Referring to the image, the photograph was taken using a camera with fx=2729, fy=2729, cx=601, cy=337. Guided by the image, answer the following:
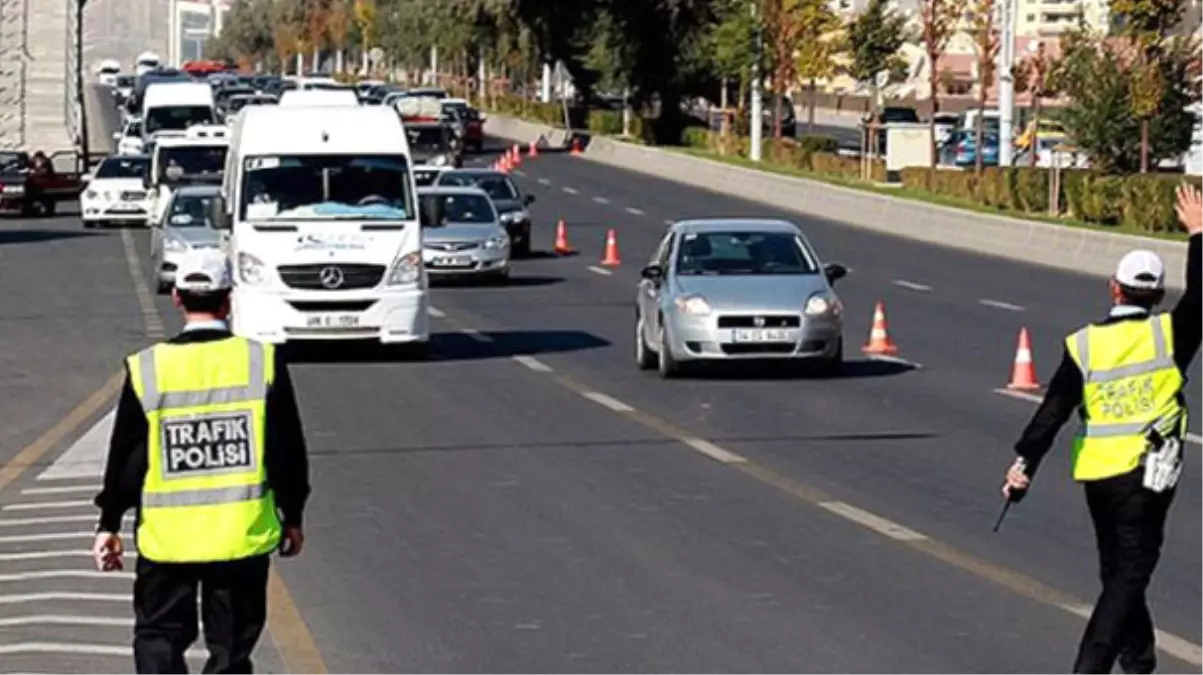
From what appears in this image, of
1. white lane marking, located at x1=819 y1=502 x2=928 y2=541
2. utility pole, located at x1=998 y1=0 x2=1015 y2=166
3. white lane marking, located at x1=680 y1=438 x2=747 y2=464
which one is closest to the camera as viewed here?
white lane marking, located at x1=819 y1=502 x2=928 y2=541

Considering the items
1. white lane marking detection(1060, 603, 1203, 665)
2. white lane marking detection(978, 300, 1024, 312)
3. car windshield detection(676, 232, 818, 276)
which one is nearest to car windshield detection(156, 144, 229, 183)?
white lane marking detection(978, 300, 1024, 312)

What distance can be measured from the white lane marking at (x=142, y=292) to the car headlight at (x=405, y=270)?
4.29 metres

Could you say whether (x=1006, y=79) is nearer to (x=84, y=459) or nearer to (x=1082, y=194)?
(x=1082, y=194)

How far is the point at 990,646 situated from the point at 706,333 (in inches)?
525

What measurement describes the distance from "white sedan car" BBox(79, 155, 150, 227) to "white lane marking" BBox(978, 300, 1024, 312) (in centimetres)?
2335

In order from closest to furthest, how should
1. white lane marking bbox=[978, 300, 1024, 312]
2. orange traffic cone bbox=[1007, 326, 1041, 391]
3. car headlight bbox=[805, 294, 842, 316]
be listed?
orange traffic cone bbox=[1007, 326, 1041, 391] → car headlight bbox=[805, 294, 842, 316] → white lane marking bbox=[978, 300, 1024, 312]

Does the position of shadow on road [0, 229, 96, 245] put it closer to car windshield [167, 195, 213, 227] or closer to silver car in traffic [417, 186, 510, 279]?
car windshield [167, 195, 213, 227]

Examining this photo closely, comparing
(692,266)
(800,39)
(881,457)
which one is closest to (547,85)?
(800,39)

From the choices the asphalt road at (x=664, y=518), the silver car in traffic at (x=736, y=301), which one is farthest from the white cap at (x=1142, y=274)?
the silver car in traffic at (x=736, y=301)

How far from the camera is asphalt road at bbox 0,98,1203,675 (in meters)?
11.4

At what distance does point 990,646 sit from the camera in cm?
1125

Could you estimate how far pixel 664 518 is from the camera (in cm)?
1540

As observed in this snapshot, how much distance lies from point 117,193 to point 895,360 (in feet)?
101

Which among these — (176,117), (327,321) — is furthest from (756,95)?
(327,321)
